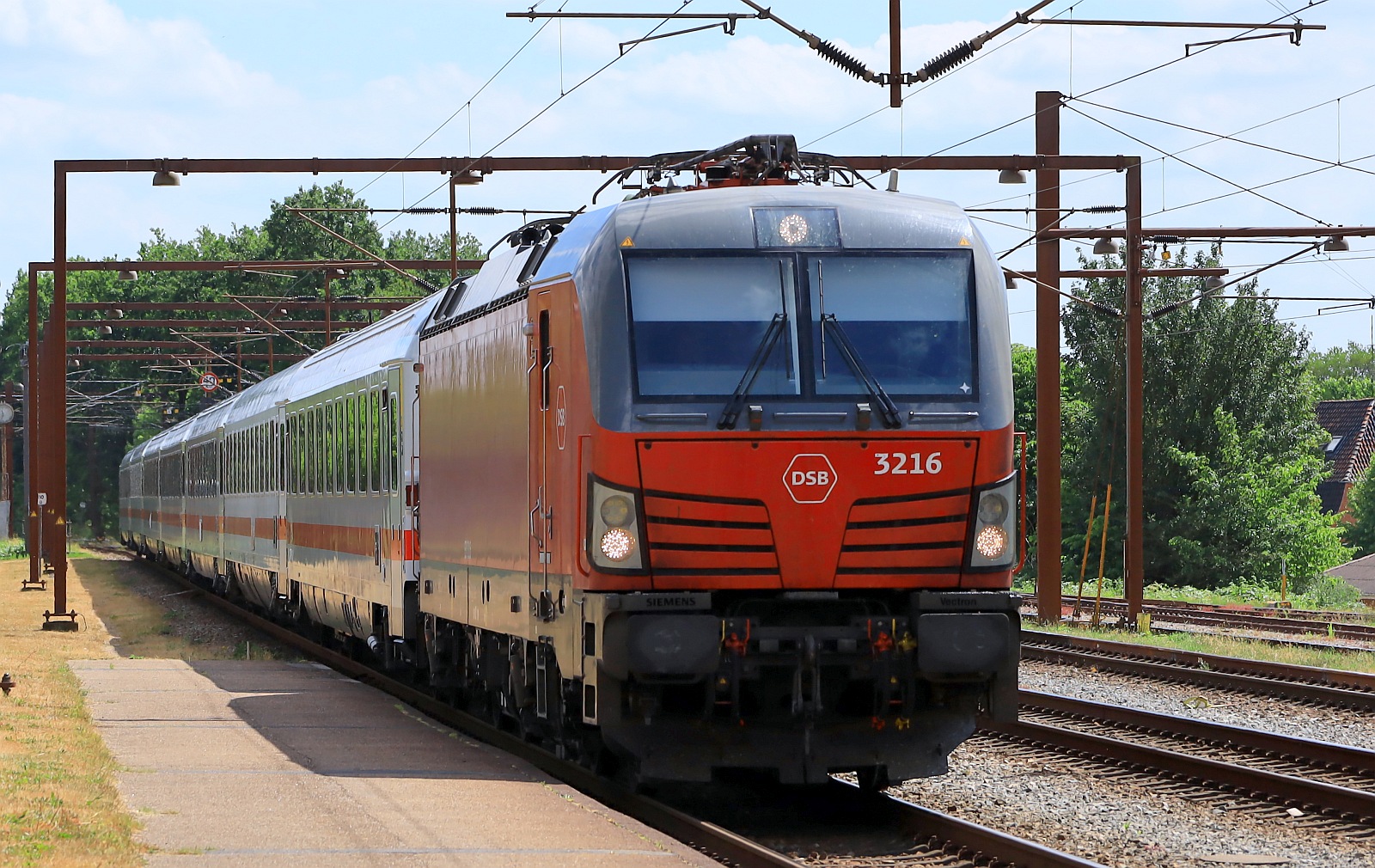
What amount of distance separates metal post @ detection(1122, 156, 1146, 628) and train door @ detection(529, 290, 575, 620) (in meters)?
17.2

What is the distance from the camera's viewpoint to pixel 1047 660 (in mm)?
22688

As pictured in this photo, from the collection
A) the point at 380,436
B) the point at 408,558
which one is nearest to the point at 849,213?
the point at 408,558

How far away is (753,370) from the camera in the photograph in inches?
412

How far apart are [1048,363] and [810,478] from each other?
19681mm

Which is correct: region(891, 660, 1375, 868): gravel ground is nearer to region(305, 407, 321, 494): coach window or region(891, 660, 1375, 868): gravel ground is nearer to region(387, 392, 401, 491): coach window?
region(387, 392, 401, 491): coach window

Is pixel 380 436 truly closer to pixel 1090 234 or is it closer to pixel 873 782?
pixel 873 782

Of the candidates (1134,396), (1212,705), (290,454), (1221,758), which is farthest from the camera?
(1134,396)

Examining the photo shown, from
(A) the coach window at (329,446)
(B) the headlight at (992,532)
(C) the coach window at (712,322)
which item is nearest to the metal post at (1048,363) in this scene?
(A) the coach window at (329,446)

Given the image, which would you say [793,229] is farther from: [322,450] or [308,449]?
[308,449]

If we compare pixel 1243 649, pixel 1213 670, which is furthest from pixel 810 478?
pixel 1243 649

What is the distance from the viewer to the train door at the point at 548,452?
1101cm

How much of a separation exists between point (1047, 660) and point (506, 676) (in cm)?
1026

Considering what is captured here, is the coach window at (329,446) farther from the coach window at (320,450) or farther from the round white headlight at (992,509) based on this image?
the round white headlight at (992,509)

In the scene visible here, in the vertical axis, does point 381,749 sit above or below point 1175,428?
below
